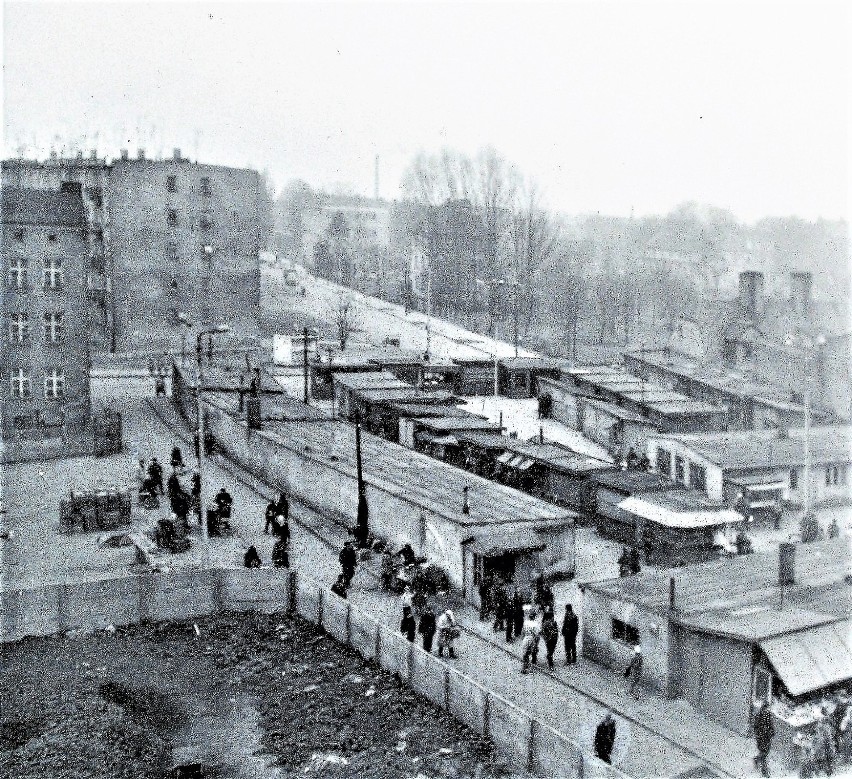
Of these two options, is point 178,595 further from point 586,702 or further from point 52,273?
point 52,273

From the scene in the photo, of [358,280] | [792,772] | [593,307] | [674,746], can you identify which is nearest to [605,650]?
[674,746]

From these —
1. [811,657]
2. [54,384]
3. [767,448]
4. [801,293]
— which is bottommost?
[811,657]

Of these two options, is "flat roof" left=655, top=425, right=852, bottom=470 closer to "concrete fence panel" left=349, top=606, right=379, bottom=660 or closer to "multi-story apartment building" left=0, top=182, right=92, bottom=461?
"concrete fence panel" left=349, top=606, right=379, bottom=660

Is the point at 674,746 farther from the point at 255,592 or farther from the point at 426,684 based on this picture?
the point at 255,592

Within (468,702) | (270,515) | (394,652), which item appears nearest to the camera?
(468,702)

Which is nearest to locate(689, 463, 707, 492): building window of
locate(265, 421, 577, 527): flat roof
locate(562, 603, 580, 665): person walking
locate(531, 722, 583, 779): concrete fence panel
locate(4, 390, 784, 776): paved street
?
locate(4, 390, 784, 776): paved street

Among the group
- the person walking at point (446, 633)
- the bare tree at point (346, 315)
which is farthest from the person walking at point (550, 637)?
the bare tree at point (346, 315)

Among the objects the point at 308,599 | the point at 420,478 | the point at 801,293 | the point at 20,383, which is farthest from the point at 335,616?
the point at 801,293
